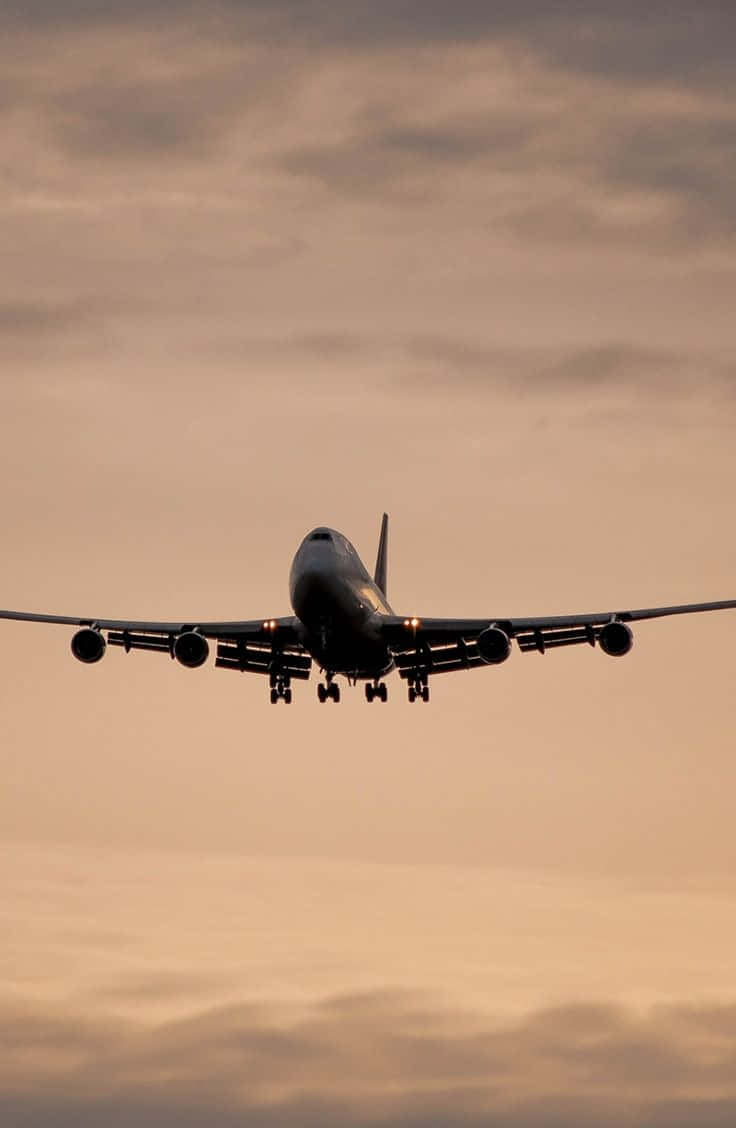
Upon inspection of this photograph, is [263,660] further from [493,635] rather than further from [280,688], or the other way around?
[493,635]

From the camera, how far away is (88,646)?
321 ft

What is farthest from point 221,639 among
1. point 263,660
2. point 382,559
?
point 382,559

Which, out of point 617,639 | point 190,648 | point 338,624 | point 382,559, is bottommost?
point 338,624

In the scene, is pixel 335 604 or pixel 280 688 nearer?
pixel 335 604

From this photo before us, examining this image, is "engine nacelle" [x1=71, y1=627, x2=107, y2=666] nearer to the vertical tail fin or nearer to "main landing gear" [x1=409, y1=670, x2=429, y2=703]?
→ "main landing gear" [x1=409, y1=670, x2=429, y2=703]

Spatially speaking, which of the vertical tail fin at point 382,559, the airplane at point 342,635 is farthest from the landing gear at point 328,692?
the vertical tail fin at point 382,559

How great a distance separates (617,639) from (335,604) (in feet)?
40.1

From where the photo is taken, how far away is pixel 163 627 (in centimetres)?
9819

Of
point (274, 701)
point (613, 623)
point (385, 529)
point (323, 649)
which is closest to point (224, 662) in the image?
point (274, 701)

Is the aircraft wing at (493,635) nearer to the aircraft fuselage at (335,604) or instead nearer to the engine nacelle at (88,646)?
the aircraft fuselage at (335,604)

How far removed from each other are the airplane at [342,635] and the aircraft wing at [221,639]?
0.13 ft

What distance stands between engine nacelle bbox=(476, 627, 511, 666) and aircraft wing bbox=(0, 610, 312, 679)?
7534mm

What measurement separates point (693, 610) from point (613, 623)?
3.32 meters

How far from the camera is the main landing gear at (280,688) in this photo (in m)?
101
